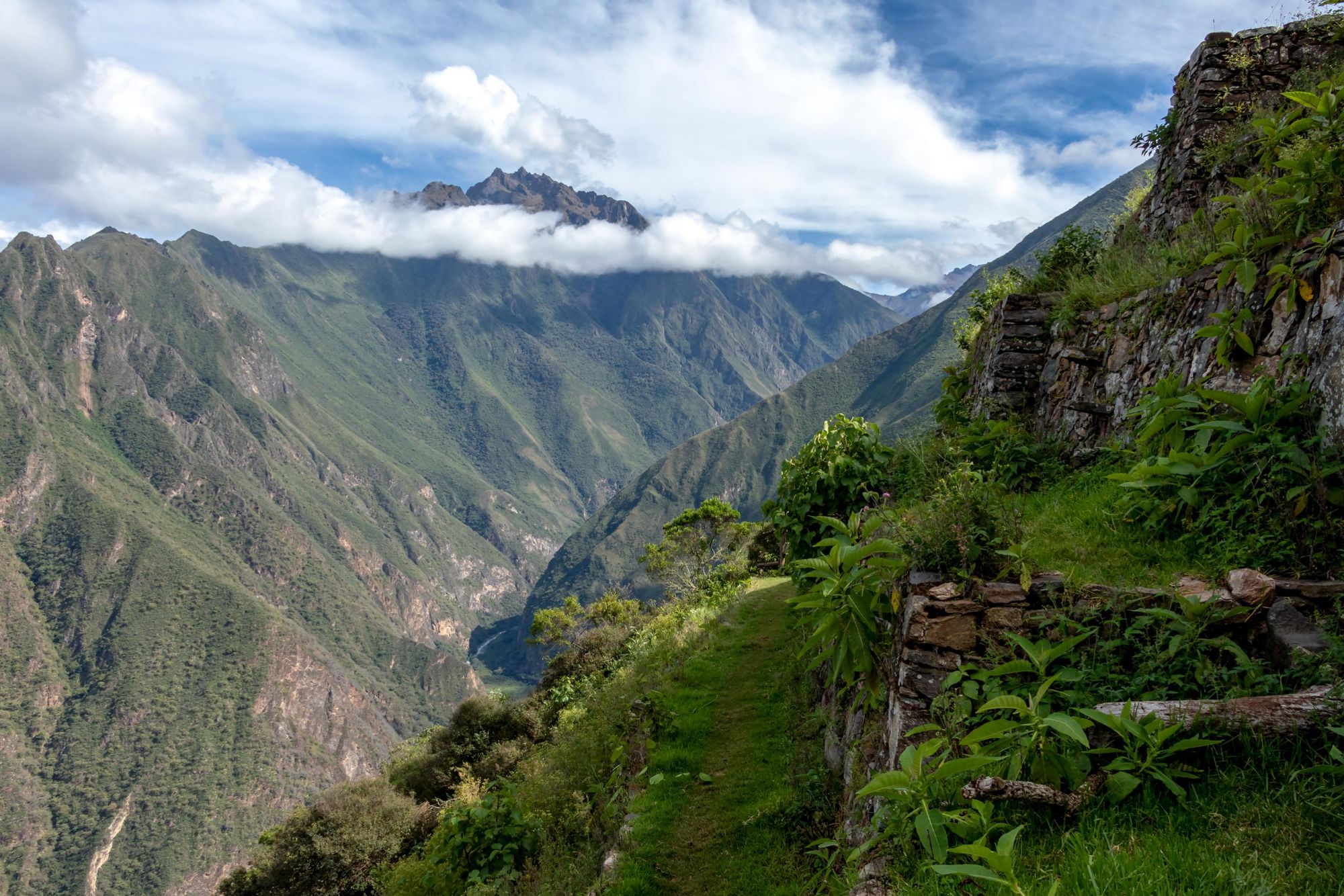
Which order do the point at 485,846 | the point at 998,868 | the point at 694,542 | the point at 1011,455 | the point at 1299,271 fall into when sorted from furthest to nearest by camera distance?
the point at 694,542 → the point at 485,846 → the point at 1011,455 → the point at 1299,271 → the point at 998,868

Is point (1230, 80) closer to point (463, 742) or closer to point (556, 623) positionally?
point (463, 742)

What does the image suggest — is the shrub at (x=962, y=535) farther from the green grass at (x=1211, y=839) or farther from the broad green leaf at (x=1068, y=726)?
the green grass at (x=1211, y=839)

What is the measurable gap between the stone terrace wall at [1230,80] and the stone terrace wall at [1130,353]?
2.20m

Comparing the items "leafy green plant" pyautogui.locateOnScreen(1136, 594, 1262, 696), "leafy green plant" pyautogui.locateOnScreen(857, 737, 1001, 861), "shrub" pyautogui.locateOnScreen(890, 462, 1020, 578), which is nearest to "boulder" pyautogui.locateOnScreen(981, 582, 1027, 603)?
"shrub" pyautogui.locateOnScreen(890, 462, 1020, 578)

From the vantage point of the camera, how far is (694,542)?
30.1 metres

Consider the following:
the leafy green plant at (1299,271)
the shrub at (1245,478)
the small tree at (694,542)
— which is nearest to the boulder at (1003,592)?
the shrub at (1245,478)

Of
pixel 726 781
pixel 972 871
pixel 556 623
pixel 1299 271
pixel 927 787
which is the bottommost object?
pixel 556 623

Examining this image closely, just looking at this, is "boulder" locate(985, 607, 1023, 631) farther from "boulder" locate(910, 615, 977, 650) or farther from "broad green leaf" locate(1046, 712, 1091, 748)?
"broad green leaf" locate(1046, 712, 1091, 748)

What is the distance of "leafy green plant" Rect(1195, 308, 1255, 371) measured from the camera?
19.7 feet

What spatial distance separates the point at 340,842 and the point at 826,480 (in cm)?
1954

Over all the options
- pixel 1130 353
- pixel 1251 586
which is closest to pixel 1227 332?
pixel 1130 353

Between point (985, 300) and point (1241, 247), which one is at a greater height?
point (985, 300)

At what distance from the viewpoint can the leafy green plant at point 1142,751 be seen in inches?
143

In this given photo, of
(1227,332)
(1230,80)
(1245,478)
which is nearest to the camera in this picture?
(1245,478)
